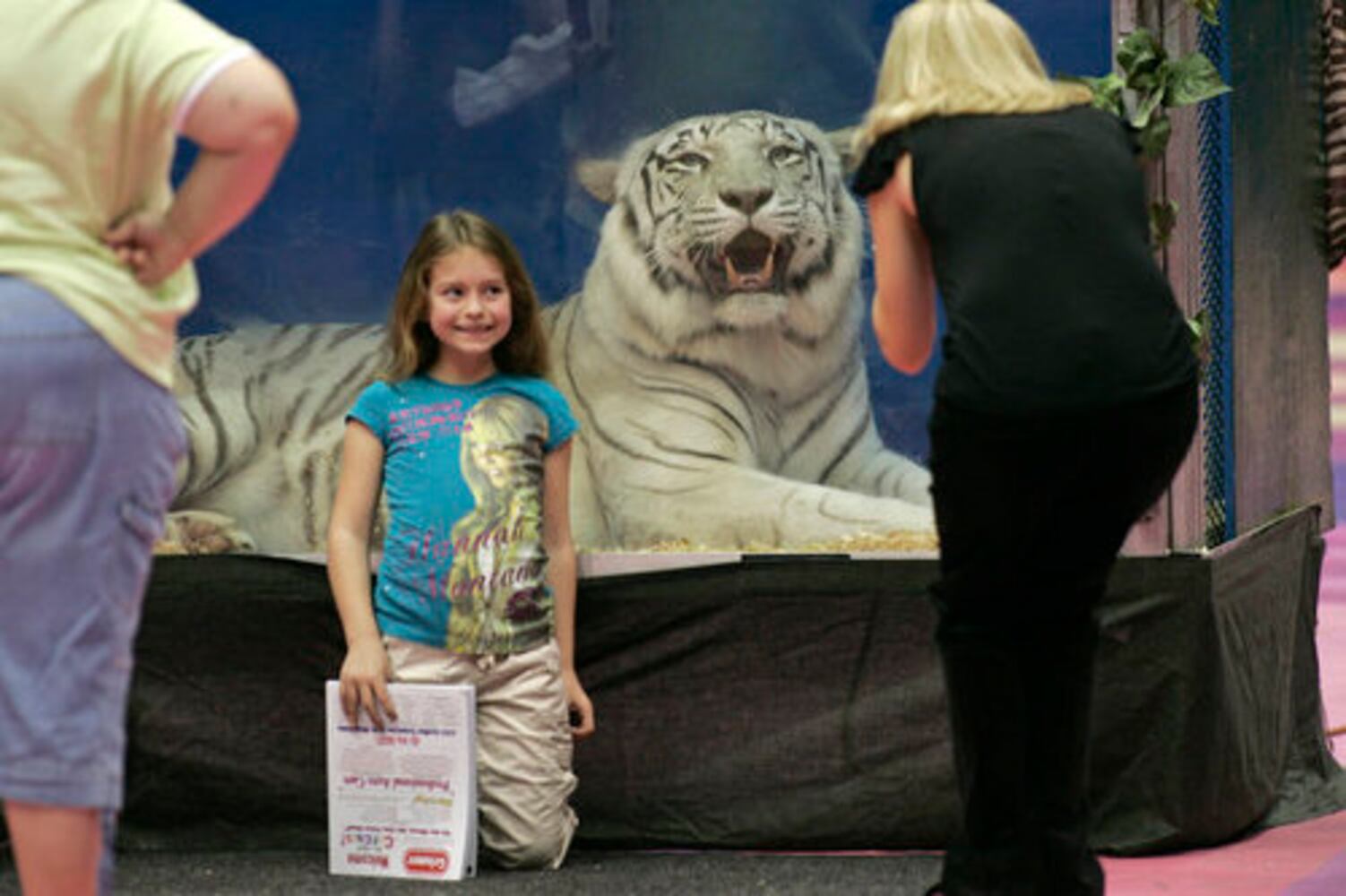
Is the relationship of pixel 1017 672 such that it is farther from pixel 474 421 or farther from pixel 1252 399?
pixel 1252 399

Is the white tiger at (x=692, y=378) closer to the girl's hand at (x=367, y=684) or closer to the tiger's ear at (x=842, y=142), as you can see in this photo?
the tiger's ear at (x=842, y=142)

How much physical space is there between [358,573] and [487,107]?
102 centimetres

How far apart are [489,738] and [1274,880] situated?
1420 millimetres

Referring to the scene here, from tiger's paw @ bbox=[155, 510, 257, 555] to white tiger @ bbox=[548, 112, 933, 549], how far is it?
2.29 ft

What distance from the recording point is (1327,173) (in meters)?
4.88

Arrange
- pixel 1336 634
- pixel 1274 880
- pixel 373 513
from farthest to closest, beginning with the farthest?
1. pixel 1336 634
2. pixel 373 513
3. pixel 1274 880

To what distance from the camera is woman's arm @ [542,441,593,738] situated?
4156 millimetres

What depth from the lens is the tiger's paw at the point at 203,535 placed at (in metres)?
4.51

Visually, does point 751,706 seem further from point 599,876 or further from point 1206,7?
point 1206,7

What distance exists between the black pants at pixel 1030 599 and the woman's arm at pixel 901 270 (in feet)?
0.48

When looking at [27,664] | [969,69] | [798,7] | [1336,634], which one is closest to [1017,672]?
[969,69]

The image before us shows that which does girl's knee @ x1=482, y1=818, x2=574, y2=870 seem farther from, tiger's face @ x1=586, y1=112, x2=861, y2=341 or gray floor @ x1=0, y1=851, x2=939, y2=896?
tiger's face @ x1=586, y1=112, x2=861, y2=341

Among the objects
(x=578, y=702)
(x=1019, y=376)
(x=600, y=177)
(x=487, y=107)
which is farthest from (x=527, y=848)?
(x=1019, y=376)

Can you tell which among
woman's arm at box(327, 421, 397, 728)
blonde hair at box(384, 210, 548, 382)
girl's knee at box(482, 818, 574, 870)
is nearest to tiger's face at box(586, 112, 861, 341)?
blonde hair at box(384, 210, 548, 382)
